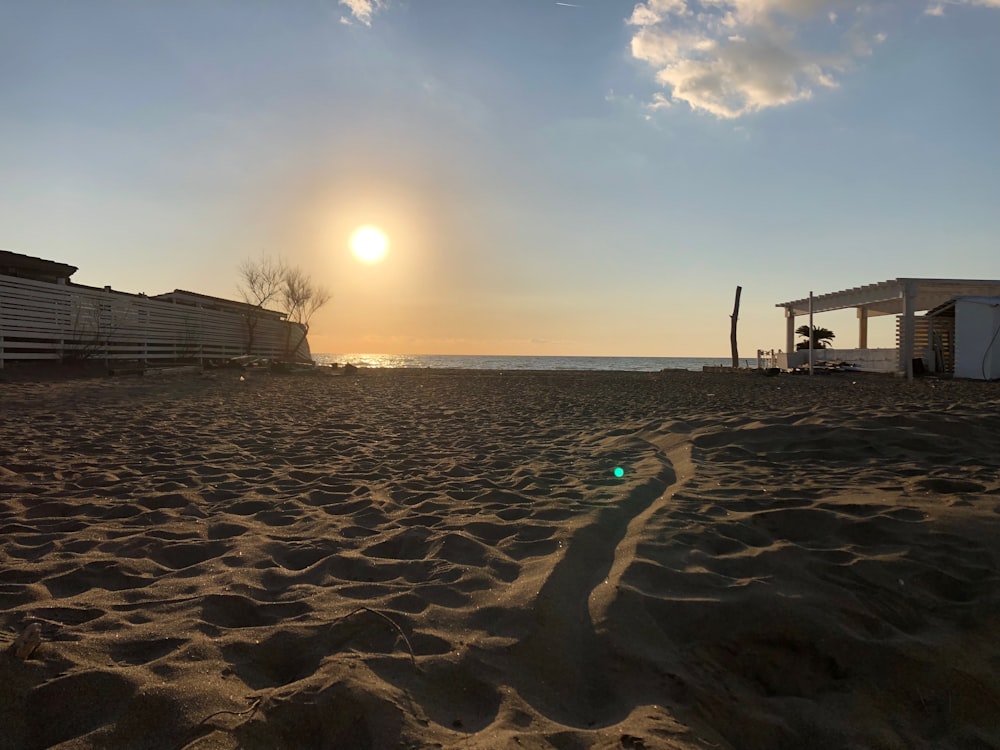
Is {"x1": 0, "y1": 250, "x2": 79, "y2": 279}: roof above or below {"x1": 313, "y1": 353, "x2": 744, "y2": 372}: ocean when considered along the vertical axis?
above

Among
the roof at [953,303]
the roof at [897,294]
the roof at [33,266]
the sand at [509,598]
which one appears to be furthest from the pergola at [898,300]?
the roof at [33,266]

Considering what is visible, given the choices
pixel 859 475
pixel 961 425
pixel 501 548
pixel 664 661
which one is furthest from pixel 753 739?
pixel 961 425

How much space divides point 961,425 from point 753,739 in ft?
18.0

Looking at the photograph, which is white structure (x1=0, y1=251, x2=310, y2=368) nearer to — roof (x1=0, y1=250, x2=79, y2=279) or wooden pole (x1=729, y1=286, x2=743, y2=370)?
roof (x1=0, y1=250, x2=79, y2=279)

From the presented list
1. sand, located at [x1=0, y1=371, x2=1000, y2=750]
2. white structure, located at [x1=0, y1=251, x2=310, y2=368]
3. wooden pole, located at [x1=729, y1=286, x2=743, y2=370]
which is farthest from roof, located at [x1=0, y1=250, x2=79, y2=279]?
wooden pole, located at [x1=729, y1=286, x2=743, y2=370]

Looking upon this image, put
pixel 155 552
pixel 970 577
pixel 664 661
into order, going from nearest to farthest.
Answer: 1. pixel 664 661
2. pixel 970 577
3. pixel 155 552

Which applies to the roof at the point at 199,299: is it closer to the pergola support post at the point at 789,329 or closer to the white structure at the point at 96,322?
the white structure at the point at 96,322

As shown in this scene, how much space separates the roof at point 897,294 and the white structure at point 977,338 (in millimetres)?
1438

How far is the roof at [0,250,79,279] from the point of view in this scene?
1735 cm

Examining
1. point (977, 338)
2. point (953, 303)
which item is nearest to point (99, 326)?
point (977, 338)

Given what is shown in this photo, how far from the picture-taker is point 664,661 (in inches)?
84.2

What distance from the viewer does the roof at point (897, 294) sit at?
1866cm

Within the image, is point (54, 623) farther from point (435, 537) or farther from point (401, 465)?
point (401, 465)

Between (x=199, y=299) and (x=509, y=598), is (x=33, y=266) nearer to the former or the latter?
(x=199, y=299)
